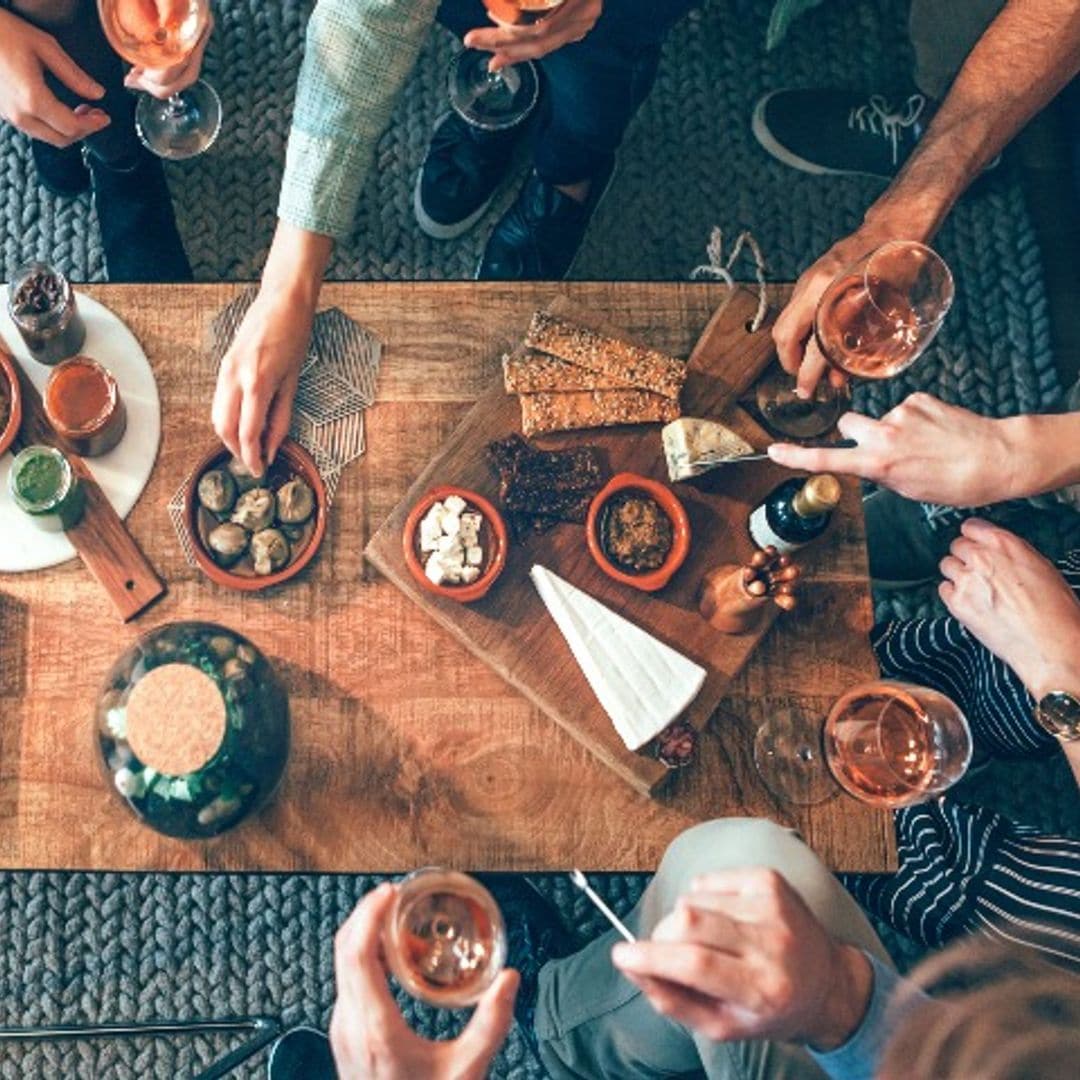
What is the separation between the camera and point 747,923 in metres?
1.19

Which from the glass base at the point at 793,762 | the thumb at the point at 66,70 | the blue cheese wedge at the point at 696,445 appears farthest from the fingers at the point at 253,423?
the glass base at the point at 793,762

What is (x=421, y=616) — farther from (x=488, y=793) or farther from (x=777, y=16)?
(x=777, y=16)

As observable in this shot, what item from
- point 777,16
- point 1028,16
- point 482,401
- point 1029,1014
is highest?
point 1028,16

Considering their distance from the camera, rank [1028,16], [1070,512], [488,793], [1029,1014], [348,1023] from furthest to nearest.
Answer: [1070,512] → [1028,16] → [488,793] → [1029,1014] → [348,1023]

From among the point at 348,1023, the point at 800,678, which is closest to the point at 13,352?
the point at 348,1023

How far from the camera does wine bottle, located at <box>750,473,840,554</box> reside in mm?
1389

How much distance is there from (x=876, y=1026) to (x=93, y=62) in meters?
1.93

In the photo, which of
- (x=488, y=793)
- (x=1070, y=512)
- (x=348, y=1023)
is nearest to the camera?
(x=348, y=1023)

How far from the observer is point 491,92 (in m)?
2.25

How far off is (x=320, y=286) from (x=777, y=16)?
1352 millimetres

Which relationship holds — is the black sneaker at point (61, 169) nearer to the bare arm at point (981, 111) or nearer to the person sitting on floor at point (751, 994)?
the bare arm at point (981, 111)

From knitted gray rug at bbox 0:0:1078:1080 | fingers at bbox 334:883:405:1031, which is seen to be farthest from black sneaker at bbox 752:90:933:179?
fingers at bbox 334:883:405:1031

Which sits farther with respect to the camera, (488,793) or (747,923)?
(488,793)

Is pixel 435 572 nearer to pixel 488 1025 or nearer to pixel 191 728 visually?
pixel 191 728
